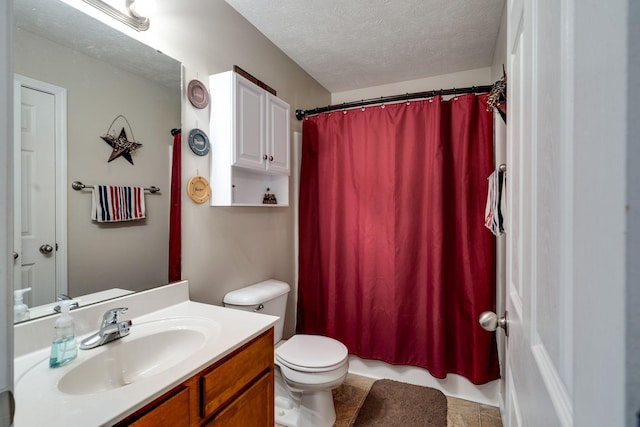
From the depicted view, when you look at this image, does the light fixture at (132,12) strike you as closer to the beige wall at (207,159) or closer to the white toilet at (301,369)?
the beige wall at (207,159)

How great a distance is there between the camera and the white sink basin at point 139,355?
0.91 metres

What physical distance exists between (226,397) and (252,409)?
18cm

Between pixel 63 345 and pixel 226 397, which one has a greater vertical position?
pixel 63 345

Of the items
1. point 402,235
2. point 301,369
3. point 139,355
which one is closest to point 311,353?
point 301,369

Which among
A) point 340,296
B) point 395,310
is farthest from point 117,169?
point 395,310

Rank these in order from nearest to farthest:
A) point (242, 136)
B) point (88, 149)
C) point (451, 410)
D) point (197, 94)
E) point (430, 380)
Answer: point (88, 149)
point (197, 94)
point (242, 136)
point (451, 410)
point (430, 380)

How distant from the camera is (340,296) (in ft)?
7.67

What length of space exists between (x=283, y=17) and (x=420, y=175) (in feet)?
4.42

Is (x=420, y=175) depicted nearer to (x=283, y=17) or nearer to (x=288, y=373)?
(x=283, y=17)

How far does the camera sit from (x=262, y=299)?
68.2 inches

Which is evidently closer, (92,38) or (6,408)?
(6,408)

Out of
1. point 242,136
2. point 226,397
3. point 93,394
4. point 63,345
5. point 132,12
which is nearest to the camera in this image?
point 93,394

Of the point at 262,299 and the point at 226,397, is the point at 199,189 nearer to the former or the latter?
the point at 262,299

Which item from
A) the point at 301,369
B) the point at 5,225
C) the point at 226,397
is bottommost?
the point at 301,369
